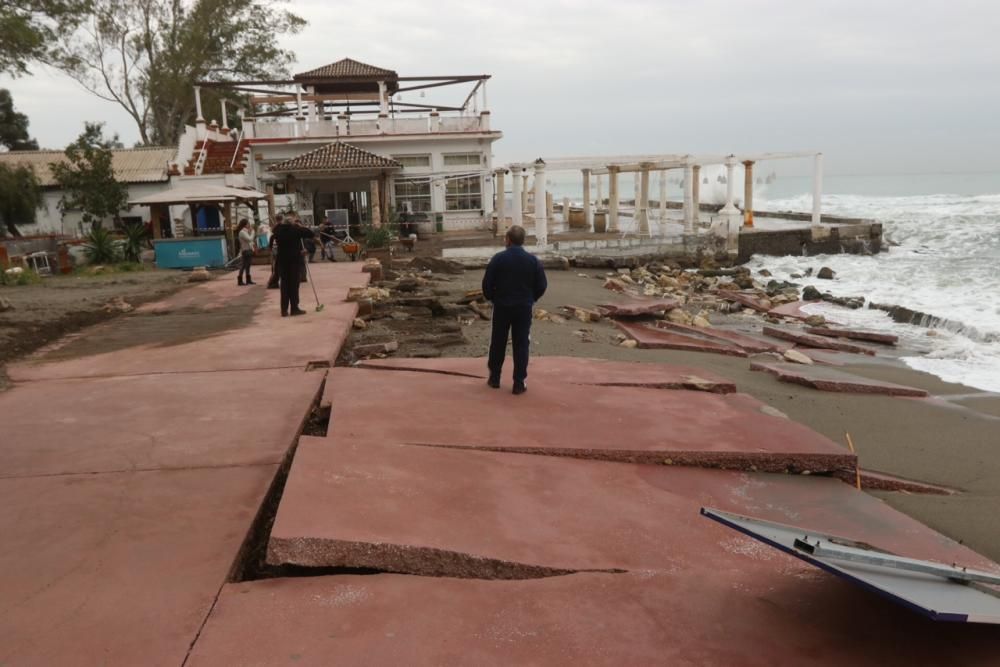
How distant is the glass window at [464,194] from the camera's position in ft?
96.6

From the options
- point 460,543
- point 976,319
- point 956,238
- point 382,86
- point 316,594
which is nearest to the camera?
point 316,594

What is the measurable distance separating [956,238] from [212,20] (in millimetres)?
34361

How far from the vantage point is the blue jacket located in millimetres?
6066

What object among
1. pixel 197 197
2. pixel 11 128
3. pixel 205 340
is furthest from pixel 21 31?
pixel 11 128

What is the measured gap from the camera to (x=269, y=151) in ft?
93.6

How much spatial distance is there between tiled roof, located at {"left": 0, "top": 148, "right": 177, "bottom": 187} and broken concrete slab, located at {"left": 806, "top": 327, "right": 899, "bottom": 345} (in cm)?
2645

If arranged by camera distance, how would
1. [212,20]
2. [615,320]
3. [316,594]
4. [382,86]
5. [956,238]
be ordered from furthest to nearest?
[212,20], [956,238], [382,86], [615,320], [316,594]

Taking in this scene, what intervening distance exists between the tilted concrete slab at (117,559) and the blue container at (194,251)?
54.9ft

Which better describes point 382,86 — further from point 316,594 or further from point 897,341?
point 316,594

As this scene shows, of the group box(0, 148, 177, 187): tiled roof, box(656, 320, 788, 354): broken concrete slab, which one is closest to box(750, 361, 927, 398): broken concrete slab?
box(656, 320, 788, 354): broken concrete slab

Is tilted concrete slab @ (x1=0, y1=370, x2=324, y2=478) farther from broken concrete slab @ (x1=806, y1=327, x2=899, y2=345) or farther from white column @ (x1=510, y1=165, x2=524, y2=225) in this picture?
white column @ (x1=510, y1=165, x2=524, y2=225)

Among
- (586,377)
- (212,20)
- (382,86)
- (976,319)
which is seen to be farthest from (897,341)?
(212,20)

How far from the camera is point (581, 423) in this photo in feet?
16.9

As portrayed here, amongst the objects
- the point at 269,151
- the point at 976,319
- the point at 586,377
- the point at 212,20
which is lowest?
the point at 976,319
